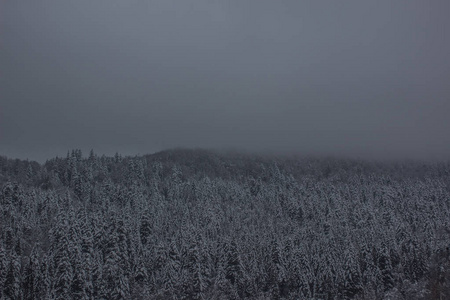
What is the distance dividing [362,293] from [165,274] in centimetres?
3649

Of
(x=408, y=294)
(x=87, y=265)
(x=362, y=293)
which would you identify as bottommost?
(x=362, y=293)

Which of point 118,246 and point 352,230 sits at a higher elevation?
point 118,246

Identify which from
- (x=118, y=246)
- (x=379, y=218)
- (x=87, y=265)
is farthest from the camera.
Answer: (x=379, y=218)

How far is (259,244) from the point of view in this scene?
90.3 meters

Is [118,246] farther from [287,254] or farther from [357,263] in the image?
[357,263]

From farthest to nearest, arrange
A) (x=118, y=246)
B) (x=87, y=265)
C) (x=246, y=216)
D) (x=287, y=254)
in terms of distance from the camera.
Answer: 1. (x=246, y=216)
2. (x=287, y=254)
3. (x=118, y=246)
4. (x=87, y=265)

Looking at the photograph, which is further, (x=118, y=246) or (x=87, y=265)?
(x=118, y=246)

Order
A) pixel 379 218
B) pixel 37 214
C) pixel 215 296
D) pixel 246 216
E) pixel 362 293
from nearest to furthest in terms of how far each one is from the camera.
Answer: pixel 215 296 < pixel 362 293 < pixel 37 214 < pixel 379 218 < pixel 246 216

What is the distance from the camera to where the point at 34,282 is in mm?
54719

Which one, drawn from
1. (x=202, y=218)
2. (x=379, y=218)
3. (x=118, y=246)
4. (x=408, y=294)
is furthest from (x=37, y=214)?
(x=379, y=218)

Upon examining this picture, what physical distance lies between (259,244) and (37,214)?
5883 cm

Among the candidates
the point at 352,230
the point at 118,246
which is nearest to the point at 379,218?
the point at 352,230

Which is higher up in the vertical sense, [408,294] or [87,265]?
[87,265]

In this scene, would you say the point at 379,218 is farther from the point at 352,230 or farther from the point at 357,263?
the point at 357,263
